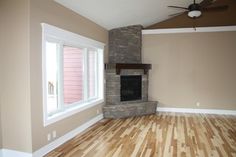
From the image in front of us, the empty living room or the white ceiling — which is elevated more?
the white ceiling

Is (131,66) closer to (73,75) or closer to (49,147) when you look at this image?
(73,75)

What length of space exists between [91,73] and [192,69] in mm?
3440

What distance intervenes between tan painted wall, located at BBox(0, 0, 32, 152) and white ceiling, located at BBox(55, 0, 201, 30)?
929 mm

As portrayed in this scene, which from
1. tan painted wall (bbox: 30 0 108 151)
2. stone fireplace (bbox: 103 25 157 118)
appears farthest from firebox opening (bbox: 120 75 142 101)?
tan painted wall (bbox: 30 0 108 151)

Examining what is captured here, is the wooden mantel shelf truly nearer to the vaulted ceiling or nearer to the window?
the window

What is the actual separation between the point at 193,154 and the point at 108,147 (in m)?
1.51

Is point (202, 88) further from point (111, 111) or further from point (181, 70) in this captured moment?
point (111, 111)

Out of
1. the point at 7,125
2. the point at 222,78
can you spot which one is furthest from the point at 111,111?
the point at 222,78

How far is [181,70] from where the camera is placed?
23.5 ft

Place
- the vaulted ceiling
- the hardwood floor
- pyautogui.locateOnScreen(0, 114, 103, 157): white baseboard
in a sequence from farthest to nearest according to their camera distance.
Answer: the vaulted ceiling, the hardwood floor, pyautogui.locateOnScreen(0, 114, 103, 157): white baseboard

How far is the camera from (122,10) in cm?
533

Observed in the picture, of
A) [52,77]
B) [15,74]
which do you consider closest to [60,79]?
[52,77]

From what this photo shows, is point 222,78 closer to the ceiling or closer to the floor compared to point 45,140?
closer to the ceiling

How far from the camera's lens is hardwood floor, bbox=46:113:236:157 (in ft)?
12.2
